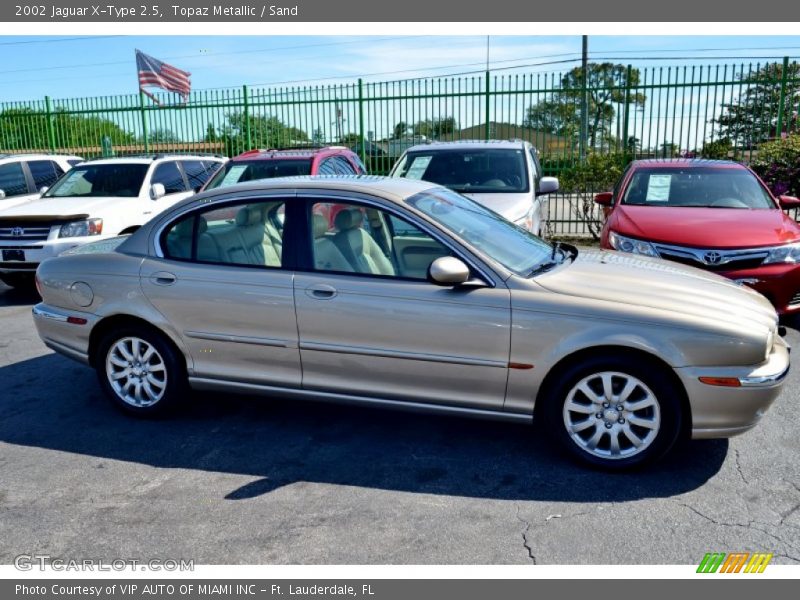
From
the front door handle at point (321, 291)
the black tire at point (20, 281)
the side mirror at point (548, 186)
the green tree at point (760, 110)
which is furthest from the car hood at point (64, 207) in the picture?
the green tree at point (760, 110)

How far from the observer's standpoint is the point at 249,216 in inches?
187

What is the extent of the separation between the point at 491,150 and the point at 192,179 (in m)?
4.52

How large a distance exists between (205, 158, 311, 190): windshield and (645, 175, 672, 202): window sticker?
13.7 ft

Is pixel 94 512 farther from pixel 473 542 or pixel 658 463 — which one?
pixel 658 463

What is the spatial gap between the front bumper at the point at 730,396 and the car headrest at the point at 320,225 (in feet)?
7.32

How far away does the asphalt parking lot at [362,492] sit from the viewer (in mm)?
3402

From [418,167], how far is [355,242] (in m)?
4.89

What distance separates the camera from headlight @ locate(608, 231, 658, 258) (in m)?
6.64

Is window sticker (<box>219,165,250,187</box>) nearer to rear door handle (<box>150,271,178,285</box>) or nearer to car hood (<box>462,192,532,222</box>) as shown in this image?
car hood (<box>462,192,532,222</box>)

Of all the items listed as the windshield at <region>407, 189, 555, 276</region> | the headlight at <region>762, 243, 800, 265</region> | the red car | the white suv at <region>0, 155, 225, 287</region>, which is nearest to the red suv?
the white suv at <region>0, 155, 225, 287</region>

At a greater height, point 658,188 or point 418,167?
point 418,167

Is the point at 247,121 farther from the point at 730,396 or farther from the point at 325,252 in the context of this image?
the point at 730,396

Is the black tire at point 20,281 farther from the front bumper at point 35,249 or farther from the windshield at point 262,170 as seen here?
the windshield at point 262,170

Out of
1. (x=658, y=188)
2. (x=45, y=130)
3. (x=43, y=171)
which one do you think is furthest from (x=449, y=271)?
(x=45, y=130)
